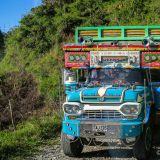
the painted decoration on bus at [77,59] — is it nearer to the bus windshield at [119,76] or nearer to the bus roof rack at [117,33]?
the bus windshield at [119,76]

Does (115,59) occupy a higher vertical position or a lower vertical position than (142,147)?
higher

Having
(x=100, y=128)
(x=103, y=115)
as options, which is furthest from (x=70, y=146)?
(x=103, y=115)

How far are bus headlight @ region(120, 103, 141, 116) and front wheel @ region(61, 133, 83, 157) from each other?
1.31 metres

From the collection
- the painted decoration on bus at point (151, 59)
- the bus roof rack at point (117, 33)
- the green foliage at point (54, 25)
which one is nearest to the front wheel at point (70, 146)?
the painted decoration on bus at point (151, 59)

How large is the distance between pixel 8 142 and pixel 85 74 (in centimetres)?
252

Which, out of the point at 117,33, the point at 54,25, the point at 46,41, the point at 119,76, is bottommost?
the point at 119,76

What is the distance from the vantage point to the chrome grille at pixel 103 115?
26.9ft

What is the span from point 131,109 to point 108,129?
0.59 metres

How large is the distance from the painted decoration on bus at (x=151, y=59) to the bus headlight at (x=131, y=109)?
58.4 inches

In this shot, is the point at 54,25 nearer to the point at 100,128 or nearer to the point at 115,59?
the point at 115,59

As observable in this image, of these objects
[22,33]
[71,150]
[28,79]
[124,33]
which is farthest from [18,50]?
[71,150]

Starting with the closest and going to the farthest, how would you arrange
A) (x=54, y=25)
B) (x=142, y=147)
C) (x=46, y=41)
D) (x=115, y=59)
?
(x=142, y=147) → (x=115, y=59) → (x=54, y=25) → (x=46, y=41)

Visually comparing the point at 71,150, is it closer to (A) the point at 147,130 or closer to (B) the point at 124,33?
(A) the point at 147,130

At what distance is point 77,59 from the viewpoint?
32.0 feet
